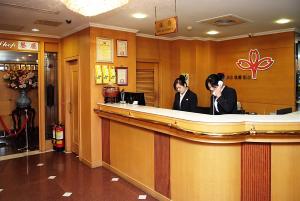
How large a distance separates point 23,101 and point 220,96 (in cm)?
595

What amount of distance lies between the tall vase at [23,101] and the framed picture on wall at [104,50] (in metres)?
3.53

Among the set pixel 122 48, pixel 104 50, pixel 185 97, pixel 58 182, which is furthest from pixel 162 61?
pixel 58 182

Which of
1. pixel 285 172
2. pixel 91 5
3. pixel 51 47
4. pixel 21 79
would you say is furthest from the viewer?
pixel 21 79

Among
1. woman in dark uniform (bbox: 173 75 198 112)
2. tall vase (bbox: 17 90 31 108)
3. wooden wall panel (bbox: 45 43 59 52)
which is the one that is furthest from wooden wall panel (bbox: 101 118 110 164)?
tall vase (bbox: 17 90 31 108)

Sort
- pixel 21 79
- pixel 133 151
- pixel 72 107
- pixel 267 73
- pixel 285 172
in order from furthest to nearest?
1. pixel 21 79
2. pixel 72 107
3. pixel 267 73
4. pixel 133 151
5. pixel 285 172

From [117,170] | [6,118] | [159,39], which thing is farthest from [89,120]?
[6,118]

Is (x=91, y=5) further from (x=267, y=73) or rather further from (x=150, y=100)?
(x=267, y=73)

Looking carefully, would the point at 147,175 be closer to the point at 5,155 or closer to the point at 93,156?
the point at 93,156

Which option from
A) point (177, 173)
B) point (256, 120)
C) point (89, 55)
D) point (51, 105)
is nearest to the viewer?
point (256, 120)

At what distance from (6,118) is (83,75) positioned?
12.4ft

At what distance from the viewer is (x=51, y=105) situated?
6492 mm

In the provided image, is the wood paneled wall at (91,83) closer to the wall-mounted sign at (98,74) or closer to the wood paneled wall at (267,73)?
the wall-mounted sign at (98,74)

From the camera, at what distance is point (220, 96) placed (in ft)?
11.9

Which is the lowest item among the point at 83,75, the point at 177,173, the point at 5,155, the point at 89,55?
the point at 5,155
